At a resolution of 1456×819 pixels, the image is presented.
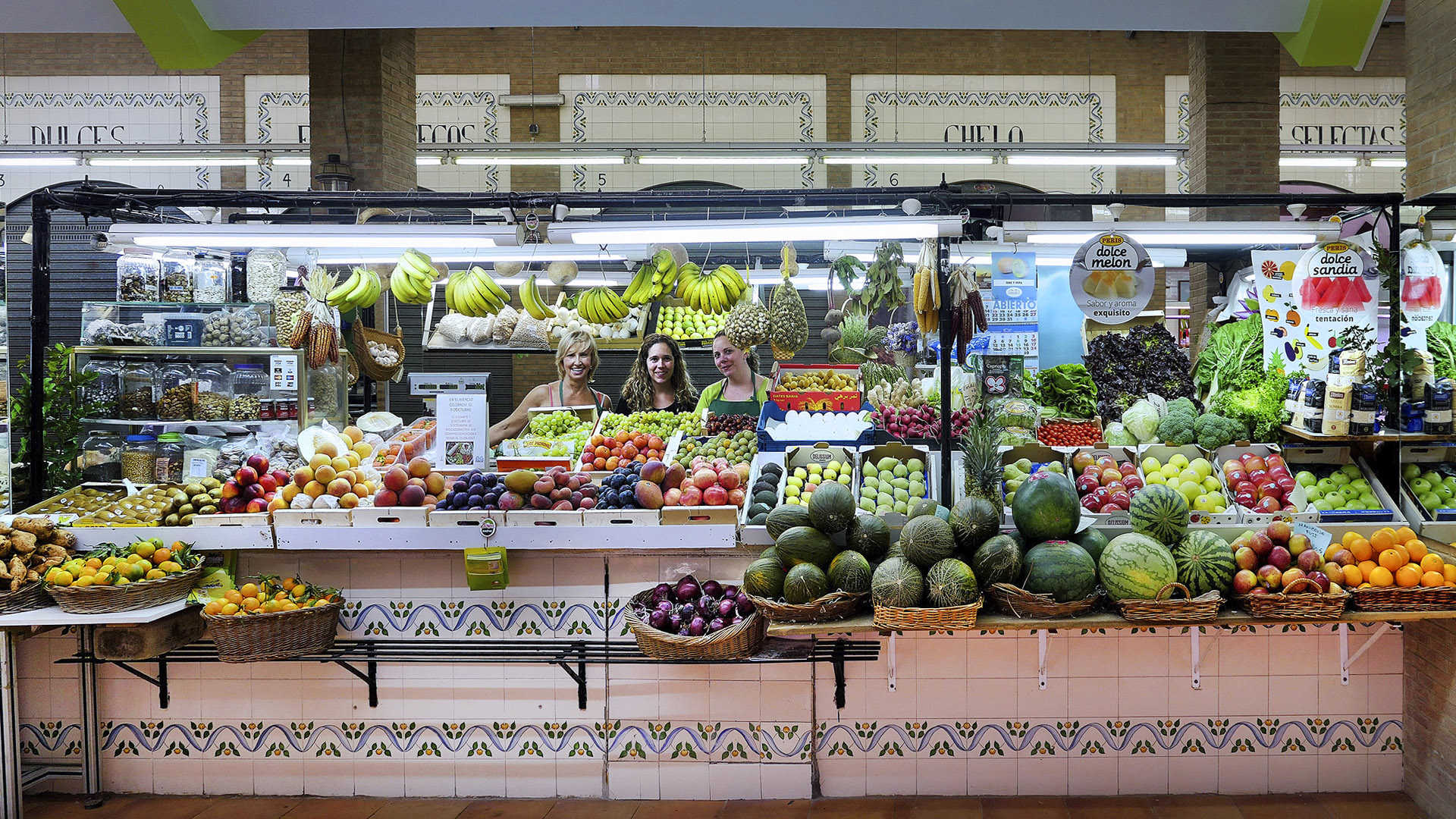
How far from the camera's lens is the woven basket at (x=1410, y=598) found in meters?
3.54


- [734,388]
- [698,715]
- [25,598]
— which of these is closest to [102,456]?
[25,598]

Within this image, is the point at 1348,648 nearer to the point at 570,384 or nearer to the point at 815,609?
the point at 815,609

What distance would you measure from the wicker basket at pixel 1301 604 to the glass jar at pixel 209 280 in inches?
239

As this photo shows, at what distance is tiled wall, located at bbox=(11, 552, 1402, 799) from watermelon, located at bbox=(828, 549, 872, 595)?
0.75 m

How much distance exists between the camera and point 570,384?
718cm

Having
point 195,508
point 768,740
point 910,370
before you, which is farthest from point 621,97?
point 768,740

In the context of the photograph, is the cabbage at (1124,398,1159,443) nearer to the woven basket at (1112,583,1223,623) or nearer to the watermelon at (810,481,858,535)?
the woven basket at (1112,583,1223,623)

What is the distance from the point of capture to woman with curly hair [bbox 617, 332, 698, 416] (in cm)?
703

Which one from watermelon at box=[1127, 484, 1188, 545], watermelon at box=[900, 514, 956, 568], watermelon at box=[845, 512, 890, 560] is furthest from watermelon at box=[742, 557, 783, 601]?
watermelon at box=[1127, 484, 1188, 545]

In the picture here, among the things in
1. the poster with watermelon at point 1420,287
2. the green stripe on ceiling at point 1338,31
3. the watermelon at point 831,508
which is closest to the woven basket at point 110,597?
the watermelon at point 831,508

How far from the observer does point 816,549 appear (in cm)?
375

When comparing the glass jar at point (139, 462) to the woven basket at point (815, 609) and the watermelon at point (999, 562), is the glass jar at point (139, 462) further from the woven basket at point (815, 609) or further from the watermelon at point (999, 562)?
the watermelon at point (999, 562)

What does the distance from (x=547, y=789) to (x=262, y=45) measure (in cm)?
1152

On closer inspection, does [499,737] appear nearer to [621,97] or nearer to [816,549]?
[816,549]
